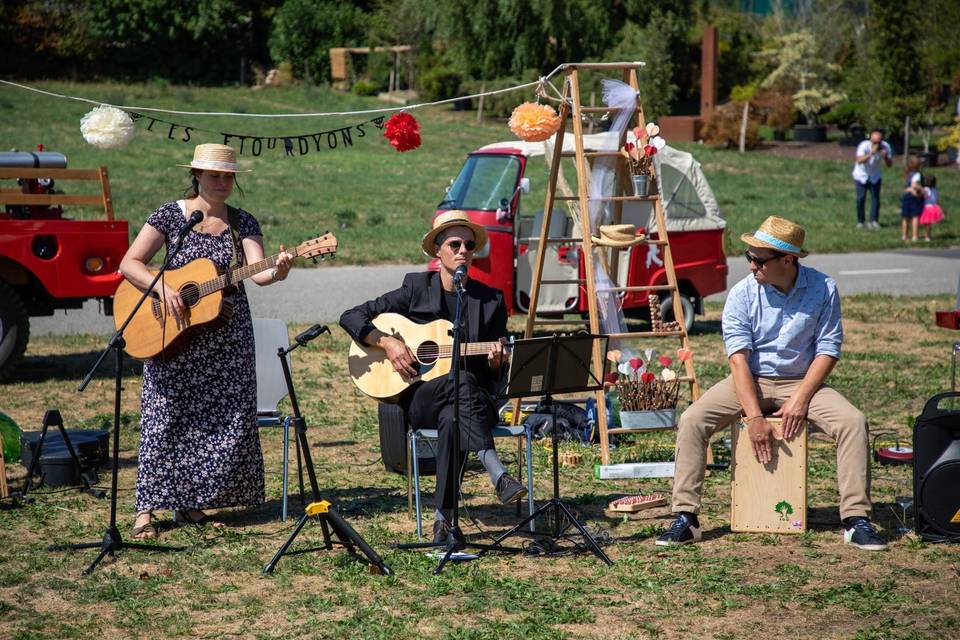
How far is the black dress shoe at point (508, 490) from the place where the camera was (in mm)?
5706

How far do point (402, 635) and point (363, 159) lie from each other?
24559 mm

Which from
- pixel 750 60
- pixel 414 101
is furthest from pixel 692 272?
pixel 750 60

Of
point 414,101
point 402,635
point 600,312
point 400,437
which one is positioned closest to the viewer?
point 402,635

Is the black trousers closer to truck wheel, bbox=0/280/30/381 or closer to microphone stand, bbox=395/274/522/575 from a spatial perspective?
microphone stand, bbox=395/274/522/575

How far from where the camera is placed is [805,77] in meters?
37.3

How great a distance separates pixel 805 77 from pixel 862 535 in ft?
111

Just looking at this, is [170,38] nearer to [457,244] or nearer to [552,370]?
[457,244]

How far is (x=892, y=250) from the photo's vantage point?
61.7ft

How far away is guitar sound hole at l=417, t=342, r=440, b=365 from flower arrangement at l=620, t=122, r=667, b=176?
7.84 ft

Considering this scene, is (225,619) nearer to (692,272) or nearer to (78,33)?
(692,272)

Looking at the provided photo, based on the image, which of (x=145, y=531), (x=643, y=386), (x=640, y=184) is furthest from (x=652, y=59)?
(x=145, y=531)

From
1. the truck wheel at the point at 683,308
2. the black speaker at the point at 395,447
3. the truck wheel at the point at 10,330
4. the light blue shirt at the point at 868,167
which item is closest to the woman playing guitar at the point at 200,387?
the black speaker at the point at 395,447

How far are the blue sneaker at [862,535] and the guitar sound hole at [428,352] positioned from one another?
2.22 metres

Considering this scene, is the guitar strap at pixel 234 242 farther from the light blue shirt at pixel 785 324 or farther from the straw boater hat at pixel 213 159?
the light blue shirt at pixel 785 324
